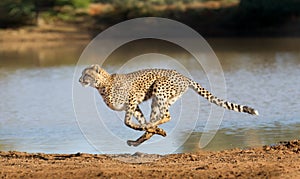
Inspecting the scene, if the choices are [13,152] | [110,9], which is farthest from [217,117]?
[110,9]

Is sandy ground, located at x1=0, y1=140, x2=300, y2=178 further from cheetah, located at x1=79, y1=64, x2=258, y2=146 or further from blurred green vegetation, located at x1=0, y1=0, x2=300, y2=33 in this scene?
blurred green vegetation, located at x1=0, y1=0, x2=300, y2=33

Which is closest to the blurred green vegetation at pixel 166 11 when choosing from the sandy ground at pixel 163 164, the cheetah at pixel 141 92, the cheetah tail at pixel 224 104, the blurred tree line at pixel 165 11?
the blurred tree line at pixel 165 11

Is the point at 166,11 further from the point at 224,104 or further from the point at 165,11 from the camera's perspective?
the point at 224,104

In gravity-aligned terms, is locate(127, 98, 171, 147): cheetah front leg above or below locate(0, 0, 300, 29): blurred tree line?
below

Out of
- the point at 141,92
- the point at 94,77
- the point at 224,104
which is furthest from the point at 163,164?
the point at 94,77

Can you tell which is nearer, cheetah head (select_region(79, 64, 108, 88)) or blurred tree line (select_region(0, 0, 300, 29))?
cheetah head (select_region(79, 64, 108, 88))

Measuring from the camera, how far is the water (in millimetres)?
11633

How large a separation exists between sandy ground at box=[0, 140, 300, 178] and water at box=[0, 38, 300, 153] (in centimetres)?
112

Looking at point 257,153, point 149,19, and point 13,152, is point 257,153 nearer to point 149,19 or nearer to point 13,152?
point 13,152

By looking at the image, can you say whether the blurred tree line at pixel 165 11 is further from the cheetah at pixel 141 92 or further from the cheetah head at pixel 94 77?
the cheetah head at pixel 94 77

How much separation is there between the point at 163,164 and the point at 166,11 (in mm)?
27297

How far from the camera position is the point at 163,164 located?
352 inches

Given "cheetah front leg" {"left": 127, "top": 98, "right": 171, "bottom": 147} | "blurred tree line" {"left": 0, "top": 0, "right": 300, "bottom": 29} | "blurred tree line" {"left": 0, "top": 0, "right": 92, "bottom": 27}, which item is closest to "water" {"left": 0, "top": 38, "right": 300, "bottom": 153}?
"cheetah front leg" {"left": 127, "top": 98, "right": 171, "bottom": 147}

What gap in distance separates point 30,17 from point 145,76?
26.5m
